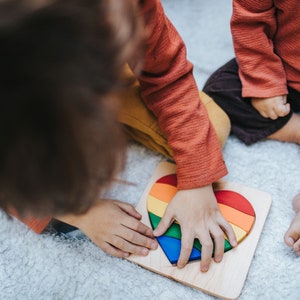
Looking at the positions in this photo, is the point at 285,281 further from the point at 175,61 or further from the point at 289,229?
the point at 175,61

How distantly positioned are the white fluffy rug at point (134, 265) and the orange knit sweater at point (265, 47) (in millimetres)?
106

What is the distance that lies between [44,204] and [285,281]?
16.2 inches

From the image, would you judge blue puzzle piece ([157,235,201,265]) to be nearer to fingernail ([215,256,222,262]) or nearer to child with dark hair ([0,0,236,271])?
fingernail ([215,256,222,262])

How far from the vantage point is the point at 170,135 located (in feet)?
2.24

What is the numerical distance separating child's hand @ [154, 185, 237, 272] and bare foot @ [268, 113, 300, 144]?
0.19 meters

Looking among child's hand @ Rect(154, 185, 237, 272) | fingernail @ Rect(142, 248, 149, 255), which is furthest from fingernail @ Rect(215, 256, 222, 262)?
fingernail @ Rect(142, 248, 149, 255)

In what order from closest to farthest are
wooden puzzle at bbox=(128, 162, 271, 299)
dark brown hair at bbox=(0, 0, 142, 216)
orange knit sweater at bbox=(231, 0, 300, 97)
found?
1. dark brown hair at bbox=(0, 0, 142, 216)
2. wooden puzzle at bbox=(128, 162, 271, 299)
3. orange knit sweater at bbox=(231, 0, 300, 97)

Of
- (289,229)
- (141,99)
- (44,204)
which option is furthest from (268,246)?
(44,204)

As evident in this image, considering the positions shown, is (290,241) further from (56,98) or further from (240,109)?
(56,98)

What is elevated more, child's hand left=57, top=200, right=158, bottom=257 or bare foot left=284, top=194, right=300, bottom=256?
child's hand left=57, top=200, right=158, bottom=257

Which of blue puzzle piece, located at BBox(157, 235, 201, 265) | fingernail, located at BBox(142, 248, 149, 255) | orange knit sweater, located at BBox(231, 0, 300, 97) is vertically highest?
orange knit sweater, located at BBox(231, 0, 300, 97)

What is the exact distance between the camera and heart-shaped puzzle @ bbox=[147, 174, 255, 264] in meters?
0.65

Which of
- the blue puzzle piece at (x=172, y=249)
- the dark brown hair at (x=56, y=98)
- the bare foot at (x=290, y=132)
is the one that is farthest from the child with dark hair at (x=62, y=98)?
the bare foot at (x=290, y=132)

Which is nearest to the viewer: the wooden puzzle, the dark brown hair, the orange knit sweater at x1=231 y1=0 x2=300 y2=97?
the dark brown hair
